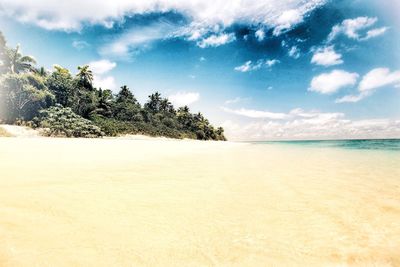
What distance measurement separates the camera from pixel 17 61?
1312 inches

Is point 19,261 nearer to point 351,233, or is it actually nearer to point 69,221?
point 69,221

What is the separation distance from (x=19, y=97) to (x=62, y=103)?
7.59m

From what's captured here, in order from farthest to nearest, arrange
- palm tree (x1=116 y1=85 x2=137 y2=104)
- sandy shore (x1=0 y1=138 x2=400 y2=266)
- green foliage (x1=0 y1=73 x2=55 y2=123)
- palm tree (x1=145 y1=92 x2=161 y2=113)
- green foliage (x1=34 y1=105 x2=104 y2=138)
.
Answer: palm tree (x1=145 y1=92 x2=161 y2=113) < palm tree (x1=116 y1=85 x2=137 y2=104) < green foliage (x1=0 y1=73 x2=55 y2=123) < green foliage (x1=34 y1=105 x2=104 y2=138) < sandy shore (x1=0 y1=138 x2=400 y2=266)

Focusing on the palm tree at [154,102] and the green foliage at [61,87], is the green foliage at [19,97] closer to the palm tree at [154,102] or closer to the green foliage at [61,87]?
the green foliage at [61,87]

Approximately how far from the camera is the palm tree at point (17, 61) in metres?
32.5

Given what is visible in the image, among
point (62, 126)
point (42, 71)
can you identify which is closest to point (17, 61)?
point (42, 71)

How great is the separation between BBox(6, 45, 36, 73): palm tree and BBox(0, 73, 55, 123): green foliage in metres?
4.96

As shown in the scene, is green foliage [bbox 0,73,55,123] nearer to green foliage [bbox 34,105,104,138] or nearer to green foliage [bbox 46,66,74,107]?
green foliage [bbox 46,66,74,107]

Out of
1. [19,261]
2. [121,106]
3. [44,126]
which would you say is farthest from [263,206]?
[121,106]

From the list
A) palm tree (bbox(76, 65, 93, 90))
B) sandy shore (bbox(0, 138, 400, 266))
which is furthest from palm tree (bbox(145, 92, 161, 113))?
sandy shore (bbox(0, 138, 400, 266))

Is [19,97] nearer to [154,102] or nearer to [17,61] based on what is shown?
[17,61]

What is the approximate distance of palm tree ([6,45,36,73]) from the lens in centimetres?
3253

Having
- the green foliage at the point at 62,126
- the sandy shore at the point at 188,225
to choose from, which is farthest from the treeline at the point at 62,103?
the sandy shore at the point at 188,225

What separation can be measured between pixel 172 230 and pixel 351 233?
2.07m
